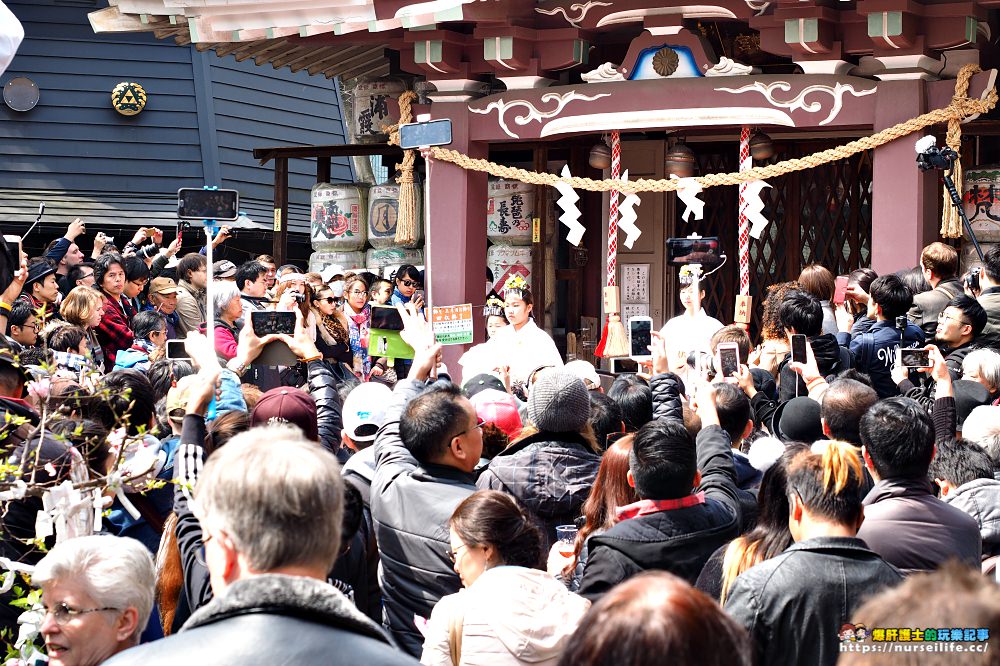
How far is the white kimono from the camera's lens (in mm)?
7516

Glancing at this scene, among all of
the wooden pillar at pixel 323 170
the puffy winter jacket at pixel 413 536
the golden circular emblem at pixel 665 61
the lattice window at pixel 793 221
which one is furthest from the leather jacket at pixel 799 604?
the wooden pillar at pixel 323 170

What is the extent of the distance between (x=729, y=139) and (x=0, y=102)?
828 centimetres

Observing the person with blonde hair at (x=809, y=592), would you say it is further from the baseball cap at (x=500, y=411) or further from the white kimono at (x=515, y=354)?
the white kimono at (x=515, y=354)

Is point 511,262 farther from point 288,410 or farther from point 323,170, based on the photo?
point 288,410

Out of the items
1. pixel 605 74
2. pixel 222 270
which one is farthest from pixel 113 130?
pixel 605 74

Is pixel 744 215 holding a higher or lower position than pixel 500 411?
higher

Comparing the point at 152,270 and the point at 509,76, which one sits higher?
the point at 509,76

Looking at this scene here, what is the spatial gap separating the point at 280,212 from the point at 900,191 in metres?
5.84

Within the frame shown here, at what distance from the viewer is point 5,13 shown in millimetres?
2953

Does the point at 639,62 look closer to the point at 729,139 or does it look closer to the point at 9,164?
the point at 729,139

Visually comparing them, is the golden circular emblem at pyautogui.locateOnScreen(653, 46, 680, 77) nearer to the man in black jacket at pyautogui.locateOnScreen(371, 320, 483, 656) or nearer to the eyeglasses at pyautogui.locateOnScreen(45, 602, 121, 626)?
the man in black jacket at pyautogui.locateOnScreen(371, 320, 483, 656)

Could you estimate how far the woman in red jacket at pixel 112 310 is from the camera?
7.67 m

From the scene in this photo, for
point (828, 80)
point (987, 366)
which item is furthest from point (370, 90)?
point (987, 366)

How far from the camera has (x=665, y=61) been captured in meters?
8.74
